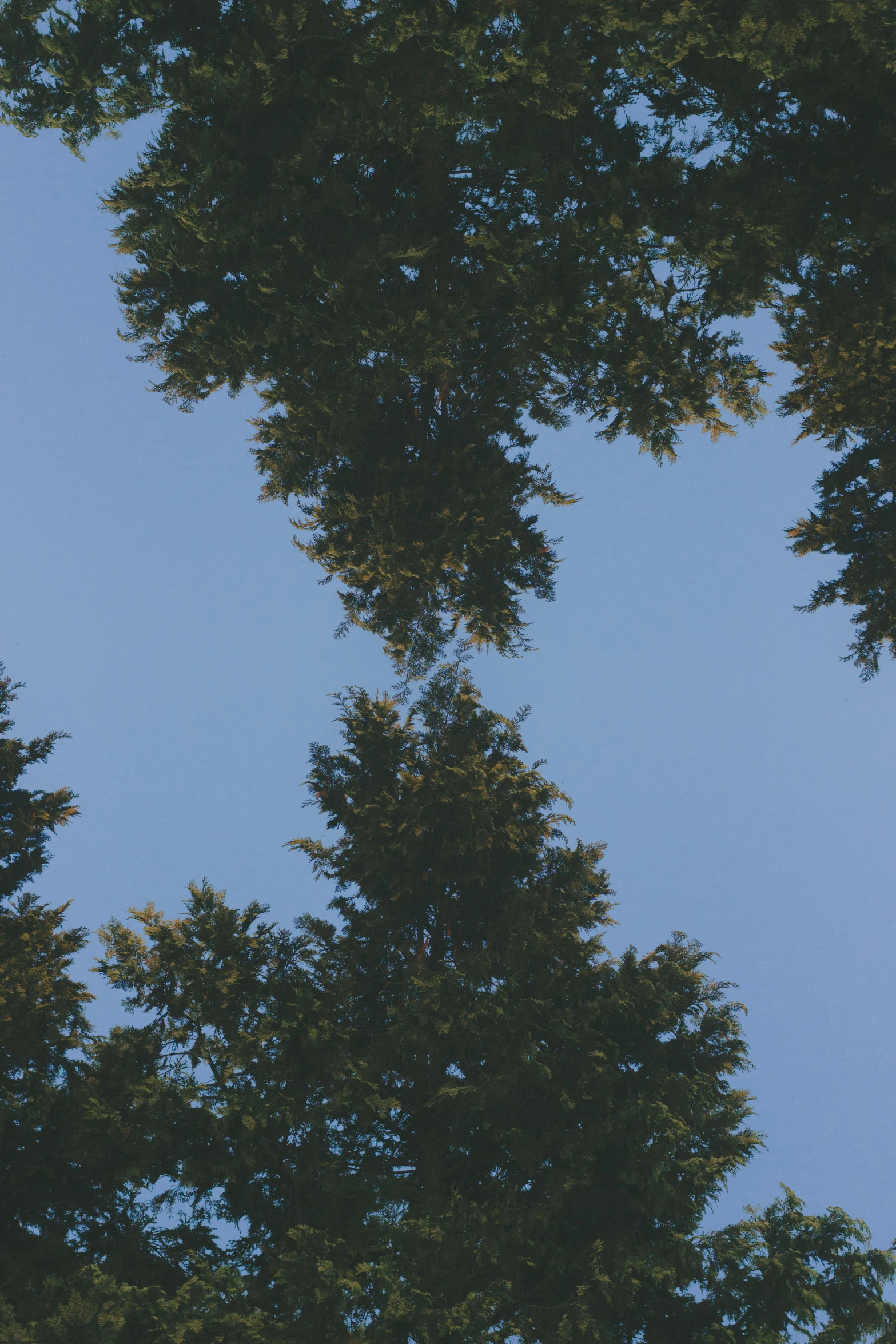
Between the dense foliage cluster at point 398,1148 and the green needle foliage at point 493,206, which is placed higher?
the green needle foliage at point 493,206

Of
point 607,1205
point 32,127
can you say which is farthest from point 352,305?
point 607,1205

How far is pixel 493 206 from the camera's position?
10758mm

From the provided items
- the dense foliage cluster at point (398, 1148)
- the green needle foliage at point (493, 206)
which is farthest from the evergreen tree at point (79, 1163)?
the green needle foliage at point (493, 206)

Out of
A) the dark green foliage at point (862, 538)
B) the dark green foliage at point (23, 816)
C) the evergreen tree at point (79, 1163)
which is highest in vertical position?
the dark green foliage at point (862, 538)

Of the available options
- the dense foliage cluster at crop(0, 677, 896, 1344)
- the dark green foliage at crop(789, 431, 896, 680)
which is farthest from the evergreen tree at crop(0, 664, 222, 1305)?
the dark green foliage at crop(789, 431, 896, 680)

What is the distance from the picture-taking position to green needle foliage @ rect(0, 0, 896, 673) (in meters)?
8.00

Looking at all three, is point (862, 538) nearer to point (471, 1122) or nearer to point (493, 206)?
point (493, 206)

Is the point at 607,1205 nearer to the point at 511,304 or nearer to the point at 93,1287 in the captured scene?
the point at 93,1287

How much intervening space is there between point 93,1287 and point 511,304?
1040 centimetres

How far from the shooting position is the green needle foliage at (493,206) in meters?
8.00

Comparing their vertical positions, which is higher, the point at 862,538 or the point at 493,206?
the point at 493,206

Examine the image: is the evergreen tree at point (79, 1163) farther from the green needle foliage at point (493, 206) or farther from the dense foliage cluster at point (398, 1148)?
the green needle foliage at point (493, 206)

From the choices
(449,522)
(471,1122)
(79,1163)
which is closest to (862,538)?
(449,522)

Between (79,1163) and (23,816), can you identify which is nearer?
(79,1163)
